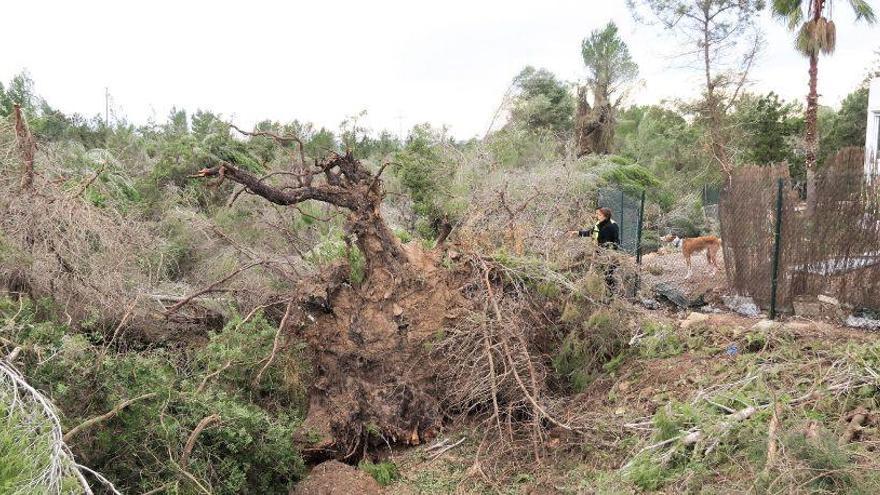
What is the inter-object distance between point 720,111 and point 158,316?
23.9 m

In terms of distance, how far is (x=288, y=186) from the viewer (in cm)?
643

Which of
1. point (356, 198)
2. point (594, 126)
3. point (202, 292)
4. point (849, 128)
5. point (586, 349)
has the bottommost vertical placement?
point (586, 349)

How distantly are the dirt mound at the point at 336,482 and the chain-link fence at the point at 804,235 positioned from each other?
5.42 metres

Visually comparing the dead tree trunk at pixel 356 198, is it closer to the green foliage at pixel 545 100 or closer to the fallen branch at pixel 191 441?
the fallen branch at pixel 191 441

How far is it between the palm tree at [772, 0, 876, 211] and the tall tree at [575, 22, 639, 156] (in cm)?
782

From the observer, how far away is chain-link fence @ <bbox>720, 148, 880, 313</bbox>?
7.65 meters

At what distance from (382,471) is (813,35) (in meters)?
18.1

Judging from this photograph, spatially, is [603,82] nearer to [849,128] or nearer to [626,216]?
[849,128]

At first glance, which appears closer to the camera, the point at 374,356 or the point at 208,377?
the point at 208,377

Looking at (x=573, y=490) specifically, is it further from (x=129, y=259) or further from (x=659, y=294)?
(x=659, y=294)

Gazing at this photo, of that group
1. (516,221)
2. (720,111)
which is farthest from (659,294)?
(720,111)

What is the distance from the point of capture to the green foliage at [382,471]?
5.78m

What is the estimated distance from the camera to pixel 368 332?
6559 millimetres

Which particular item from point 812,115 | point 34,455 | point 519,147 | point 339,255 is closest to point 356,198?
point 339,255
